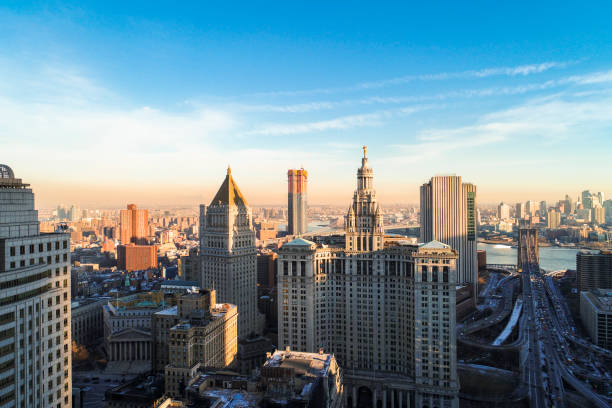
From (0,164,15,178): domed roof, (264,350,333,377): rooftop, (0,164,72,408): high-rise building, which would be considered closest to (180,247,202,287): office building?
(264,350,333,377): rooftop

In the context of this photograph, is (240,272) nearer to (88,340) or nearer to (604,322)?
(88,340)

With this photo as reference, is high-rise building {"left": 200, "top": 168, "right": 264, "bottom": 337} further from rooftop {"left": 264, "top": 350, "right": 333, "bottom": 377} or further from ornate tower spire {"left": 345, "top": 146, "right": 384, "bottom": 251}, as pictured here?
rooftop {"left": 264, "top": 350, "right": 333, "bottom": 377}

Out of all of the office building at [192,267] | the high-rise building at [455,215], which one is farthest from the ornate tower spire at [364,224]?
the high-rise building at [455,215]

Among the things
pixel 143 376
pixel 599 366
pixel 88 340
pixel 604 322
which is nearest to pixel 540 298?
pixel 604 322

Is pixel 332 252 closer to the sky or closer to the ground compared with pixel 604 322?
closer to the sky

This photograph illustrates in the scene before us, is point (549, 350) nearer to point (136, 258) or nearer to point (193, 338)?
point (193, 338)

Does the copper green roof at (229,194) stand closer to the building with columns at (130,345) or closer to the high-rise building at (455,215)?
the building with columns at (130,345)

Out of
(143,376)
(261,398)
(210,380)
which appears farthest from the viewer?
(143,376)
